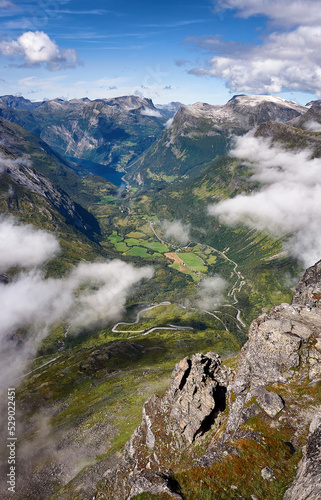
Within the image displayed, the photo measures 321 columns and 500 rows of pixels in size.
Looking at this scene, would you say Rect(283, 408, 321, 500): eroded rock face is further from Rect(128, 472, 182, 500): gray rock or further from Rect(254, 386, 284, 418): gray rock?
Rect(128, 472, 182, 500): gray rock

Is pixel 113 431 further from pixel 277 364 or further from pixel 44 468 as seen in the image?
pixel 277 364

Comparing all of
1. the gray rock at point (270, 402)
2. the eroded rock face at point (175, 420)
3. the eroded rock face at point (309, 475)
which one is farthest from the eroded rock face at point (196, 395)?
the eroded rock face at point (309, 475)

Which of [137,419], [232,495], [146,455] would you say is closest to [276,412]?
[232,495]

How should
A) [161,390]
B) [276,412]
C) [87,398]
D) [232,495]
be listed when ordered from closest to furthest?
[232,495] → [276,412] → [161,390] → [87,398]

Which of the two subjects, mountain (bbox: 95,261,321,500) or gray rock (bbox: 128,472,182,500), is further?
gray rock (bbox: 128,472,182,500)

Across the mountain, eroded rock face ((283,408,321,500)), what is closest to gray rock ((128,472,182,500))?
the mountain

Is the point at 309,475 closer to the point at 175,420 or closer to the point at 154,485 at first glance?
the point at 154,485

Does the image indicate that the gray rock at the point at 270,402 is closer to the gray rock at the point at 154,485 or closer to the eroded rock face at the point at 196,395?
the eroded rock face at the point at 196,395

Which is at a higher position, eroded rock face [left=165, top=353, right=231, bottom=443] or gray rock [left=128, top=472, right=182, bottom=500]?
gray rock [left=128, top=472, right=182, bottom=500]
